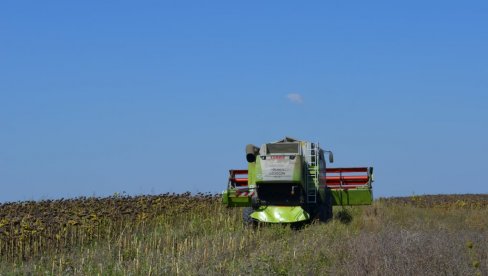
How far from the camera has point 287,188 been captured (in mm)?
18750

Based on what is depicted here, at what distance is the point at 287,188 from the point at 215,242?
454 centimetres

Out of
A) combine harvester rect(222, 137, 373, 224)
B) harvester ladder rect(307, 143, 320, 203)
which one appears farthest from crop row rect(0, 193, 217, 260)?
harvester ladder rect(307, 143, 320, 203)

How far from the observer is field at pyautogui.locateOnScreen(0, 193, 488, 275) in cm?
1046

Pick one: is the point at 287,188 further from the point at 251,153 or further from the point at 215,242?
the point at 215,242

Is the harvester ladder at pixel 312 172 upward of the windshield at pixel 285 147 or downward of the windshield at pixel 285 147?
downward

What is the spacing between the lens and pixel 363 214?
852 inches

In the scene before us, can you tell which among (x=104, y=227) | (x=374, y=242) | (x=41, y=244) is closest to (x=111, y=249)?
(x=41, y=244)

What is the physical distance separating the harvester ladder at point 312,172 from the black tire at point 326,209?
2.34 feet

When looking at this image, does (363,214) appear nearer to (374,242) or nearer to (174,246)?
(174,246)

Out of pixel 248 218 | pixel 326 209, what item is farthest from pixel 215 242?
pixel 326 209

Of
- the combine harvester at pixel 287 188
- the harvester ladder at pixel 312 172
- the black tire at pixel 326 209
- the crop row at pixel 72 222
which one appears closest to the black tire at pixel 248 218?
the combine harvester at pixel 287 188

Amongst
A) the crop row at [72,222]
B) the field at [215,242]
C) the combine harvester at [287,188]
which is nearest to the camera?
the field at [215,242]

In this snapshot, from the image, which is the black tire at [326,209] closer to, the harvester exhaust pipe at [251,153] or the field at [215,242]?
the field at [215,242]

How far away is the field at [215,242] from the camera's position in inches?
412
